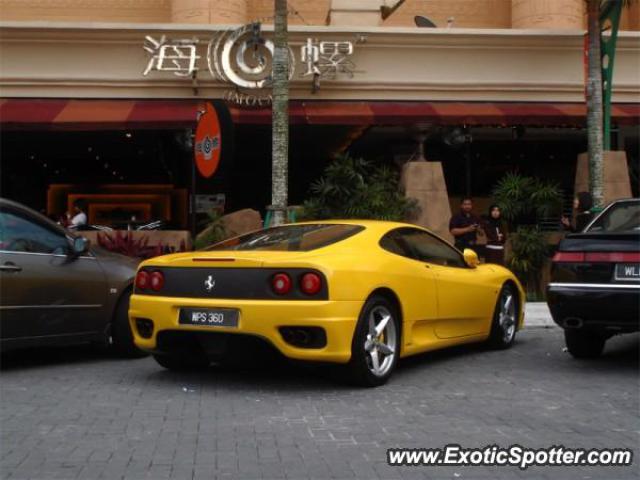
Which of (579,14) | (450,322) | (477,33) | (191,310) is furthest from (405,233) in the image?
(579,14)

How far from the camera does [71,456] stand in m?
4.44

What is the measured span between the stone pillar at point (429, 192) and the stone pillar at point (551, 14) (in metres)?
5.43

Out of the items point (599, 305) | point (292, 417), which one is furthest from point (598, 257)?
point (292, 417)

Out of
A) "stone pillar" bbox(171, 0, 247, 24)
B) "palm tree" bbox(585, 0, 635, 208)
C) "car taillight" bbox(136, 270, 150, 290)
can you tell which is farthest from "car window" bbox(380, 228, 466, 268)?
"stone pillar" bbox(171, 0, 247, 24)

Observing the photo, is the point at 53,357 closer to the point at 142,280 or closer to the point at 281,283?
the point at 142,280

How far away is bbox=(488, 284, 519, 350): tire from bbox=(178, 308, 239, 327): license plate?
11.1ft

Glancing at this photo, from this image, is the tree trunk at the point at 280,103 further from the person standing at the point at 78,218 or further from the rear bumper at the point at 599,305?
the rear bumper at the point at 599,305

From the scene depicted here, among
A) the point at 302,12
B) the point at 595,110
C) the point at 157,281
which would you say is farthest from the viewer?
the point at 302,12

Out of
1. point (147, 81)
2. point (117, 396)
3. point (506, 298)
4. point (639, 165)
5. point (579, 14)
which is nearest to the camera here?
point (117, 396)

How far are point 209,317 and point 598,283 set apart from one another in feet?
11.3

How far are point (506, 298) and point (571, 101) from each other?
9889 mm

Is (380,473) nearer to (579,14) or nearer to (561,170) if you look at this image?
(579,14)

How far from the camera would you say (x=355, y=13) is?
1700 centimetres

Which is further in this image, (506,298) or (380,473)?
(506,298)
